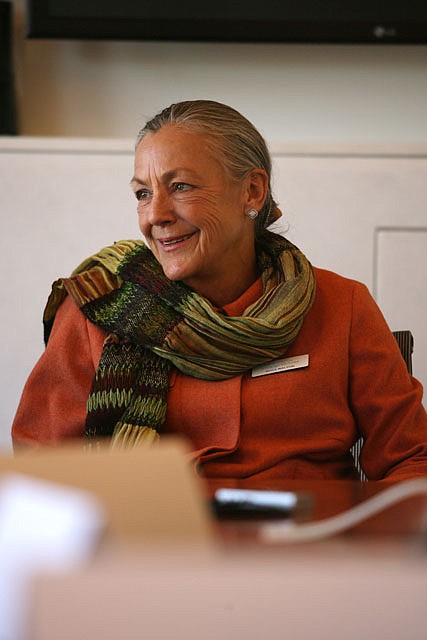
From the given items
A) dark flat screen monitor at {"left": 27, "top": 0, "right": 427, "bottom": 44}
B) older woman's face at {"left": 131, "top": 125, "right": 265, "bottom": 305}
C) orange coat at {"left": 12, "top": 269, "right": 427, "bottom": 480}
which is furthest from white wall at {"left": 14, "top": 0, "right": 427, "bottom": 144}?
orange coat at {"left": 12, "top": 269, "right": 427, "bottom": 480}

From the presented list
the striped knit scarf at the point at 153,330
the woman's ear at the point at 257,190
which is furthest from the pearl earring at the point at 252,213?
the striped knit scarf at the point at 153,330

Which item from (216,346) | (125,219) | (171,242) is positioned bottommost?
(125,219)

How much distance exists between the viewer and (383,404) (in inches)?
75.9

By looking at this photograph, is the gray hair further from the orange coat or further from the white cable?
the white cable

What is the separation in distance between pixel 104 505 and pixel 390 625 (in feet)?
0.70

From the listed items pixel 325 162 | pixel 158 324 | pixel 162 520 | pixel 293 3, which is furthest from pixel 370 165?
pixel 162 520

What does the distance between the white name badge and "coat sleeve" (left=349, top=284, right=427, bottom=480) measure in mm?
106

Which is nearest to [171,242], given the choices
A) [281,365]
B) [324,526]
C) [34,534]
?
[281,365]

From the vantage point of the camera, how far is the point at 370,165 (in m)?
3.27

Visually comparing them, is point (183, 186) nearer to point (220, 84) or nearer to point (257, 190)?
point (257, 190)

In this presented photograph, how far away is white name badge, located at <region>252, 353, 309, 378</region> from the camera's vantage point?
1.93 m

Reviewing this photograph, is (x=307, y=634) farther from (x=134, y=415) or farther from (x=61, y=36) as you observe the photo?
(x=61, y=36)

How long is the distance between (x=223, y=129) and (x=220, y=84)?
143cm

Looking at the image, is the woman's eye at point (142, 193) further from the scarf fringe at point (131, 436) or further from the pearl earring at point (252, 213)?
the scarf fringe at point (131, 436)
